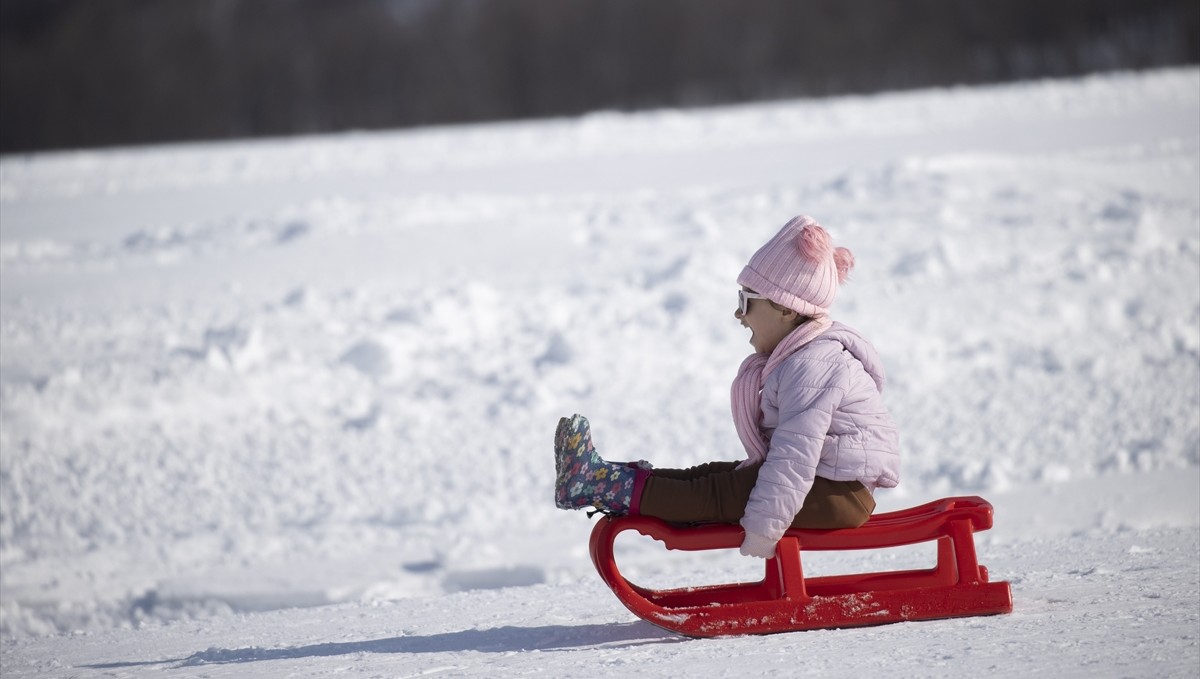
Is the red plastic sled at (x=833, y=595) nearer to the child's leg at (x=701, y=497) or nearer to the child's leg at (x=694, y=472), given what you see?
the child's leg at (x=701, y=497)

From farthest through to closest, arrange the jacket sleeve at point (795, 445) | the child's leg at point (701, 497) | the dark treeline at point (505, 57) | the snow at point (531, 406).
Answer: the dark treeline at point (505, 57), the snow at point (531, 406), the child's leg at point (701, 497), the jacket sleeve at point (795, 445)

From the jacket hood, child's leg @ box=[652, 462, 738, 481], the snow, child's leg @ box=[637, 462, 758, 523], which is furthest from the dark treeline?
child's leg @ box=[637, 462, 758, 523]

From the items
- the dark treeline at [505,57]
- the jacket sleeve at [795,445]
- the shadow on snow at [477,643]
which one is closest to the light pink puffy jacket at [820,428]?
the jacket sleeve at [795,445]

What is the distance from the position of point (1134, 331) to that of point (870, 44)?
34.8m

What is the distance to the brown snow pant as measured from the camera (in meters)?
2.93

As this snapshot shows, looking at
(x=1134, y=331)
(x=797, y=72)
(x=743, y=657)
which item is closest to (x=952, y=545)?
(x=743, y=657)

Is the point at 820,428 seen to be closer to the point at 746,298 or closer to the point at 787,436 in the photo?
the point at 787,436

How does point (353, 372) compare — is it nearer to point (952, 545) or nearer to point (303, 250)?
point (303, 250)

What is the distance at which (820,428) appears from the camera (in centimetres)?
285

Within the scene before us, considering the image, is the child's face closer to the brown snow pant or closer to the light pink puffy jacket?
the light pink puffy jacket

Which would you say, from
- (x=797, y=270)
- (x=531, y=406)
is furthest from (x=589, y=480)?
(x=531, y=406)

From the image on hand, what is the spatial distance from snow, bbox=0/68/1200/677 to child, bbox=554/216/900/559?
0.30 metres

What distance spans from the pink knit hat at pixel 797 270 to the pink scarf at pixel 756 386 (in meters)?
0.04

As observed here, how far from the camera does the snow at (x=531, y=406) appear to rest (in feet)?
10.5
